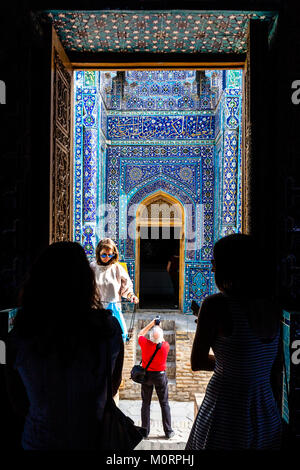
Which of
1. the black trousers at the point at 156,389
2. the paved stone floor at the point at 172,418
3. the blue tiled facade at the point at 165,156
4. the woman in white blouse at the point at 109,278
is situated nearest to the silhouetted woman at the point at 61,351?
the woman in white blouse at the point at 109,278

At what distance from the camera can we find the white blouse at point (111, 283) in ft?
10.0

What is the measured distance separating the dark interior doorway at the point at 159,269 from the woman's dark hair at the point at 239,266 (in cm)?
701

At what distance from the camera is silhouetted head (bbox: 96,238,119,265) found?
3.05m

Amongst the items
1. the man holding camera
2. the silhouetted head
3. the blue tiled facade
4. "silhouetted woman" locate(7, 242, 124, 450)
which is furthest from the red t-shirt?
the blue tiled facade

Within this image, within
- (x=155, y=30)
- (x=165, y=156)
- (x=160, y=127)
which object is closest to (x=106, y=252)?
(x=155, y=30)

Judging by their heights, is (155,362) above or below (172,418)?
above

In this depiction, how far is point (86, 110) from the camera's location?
5.93 m

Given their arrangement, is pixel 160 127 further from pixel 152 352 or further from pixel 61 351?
pixel 61 351

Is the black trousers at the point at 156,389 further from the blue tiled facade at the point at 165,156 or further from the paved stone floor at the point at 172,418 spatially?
the blue tiled facade at the point at 165,156

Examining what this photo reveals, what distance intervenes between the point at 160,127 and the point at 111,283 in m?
5.11

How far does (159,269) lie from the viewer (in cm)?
1409

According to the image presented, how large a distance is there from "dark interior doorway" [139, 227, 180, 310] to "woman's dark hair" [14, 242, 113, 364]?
281 inches

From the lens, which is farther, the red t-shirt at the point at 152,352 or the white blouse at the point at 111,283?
the red t-shirt at the point at 152,352

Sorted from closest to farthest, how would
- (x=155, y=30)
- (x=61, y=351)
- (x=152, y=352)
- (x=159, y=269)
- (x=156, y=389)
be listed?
1. (x=61, y=351)
2. (x=155, y=30)
3. (x=152, y=352)
4. (x=156, y=389)
5. (x=159, y=269)
